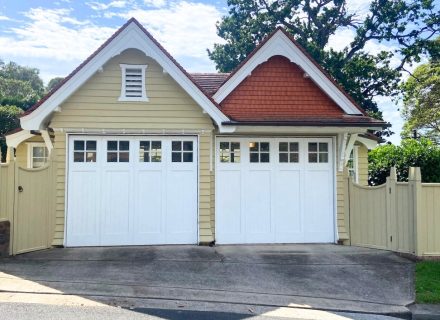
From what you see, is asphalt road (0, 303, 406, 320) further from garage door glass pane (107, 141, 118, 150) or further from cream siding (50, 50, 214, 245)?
garage door glass pane (107, 141, 118, 150)

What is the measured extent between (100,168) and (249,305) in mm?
5082

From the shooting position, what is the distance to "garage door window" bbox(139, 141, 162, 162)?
364 inches

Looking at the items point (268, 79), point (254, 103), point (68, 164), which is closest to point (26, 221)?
point (68, 164)

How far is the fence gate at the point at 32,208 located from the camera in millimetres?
8023

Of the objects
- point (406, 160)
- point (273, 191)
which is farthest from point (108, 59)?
point (406, 160)

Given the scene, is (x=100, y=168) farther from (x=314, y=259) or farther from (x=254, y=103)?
(x=314, y=259)

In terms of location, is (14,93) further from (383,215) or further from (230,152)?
(383,215)

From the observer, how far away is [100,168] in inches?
359

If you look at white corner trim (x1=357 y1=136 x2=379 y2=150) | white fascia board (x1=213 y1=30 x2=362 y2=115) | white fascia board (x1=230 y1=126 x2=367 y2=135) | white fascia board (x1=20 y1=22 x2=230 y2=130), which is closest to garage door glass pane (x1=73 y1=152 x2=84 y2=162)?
white fascia board (x1=20 y1=22 x2=230 y2=130)

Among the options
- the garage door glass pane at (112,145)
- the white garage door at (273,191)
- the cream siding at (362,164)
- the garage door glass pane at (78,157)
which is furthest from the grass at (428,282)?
the garage door glass pane at (78,157)

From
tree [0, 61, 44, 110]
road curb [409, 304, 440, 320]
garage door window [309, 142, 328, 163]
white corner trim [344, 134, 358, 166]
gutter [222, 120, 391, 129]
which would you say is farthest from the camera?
tree [0, 61, 44, 110]

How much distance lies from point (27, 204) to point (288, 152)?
19.8 ft

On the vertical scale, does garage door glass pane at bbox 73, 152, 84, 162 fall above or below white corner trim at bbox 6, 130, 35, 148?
below

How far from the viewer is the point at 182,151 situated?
9.40 meters
